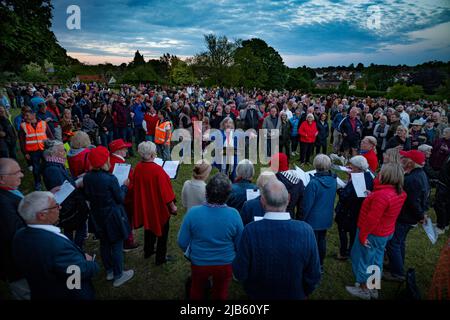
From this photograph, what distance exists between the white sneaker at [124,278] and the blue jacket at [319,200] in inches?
107

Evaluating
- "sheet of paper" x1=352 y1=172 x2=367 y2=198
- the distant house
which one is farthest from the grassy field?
the distant house

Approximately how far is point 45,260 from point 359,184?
3.77 meters

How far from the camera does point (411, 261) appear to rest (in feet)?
15.1

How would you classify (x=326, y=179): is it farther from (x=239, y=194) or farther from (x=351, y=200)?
(x=239, y=194)

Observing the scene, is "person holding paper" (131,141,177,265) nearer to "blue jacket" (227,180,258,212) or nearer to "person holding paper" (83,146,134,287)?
"person holding paper" (83,146,134,287)

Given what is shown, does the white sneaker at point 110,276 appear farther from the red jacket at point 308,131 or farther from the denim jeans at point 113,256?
the red jacket at point 308,131

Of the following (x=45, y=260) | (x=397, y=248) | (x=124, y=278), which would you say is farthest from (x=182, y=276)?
(x=397, y=248)

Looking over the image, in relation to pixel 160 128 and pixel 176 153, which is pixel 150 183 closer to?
pixel 160 128

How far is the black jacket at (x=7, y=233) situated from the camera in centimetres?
259

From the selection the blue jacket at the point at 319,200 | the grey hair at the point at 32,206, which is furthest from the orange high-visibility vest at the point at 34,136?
the blue jacket at the point at 319,200

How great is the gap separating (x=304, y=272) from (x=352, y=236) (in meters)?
2.50

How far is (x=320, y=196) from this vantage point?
152 inches
